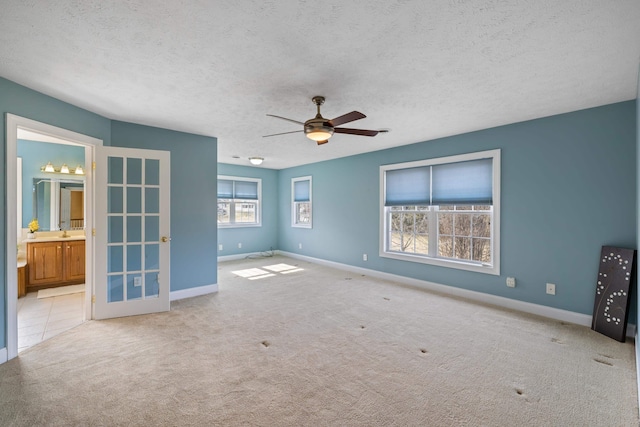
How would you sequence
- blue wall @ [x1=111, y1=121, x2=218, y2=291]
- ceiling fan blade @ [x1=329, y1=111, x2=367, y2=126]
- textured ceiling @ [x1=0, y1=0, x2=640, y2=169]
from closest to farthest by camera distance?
textured ceiling @ [x1=0, y1=0, x2=640, y2=169], ceiling fan blade @ [x1=329, y1=111, x2=367, y2=126], blue wall @ [x1=111, y1=121, x2=218, y2=291]

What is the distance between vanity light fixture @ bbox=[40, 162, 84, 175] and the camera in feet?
16.1

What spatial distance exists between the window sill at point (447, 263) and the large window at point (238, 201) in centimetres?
403

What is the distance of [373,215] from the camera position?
5.80 meters

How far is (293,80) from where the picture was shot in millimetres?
2604

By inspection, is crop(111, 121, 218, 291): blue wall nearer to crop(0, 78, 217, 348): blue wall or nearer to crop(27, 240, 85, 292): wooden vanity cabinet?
crop(0, 78, 217, 348): blue wall

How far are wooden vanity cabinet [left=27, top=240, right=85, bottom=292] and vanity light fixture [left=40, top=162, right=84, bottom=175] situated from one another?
1.30m

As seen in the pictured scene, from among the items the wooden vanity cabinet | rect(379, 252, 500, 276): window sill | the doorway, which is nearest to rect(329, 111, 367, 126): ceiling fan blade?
rect(379, 252, 500, 276): window sill

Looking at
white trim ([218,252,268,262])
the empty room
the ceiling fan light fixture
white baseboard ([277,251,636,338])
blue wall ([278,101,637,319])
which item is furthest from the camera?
white trim ([218,252,268,262])

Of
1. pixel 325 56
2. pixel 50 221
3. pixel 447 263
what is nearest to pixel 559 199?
pixel 447 263

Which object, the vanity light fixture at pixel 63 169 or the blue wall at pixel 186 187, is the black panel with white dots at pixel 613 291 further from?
the vanity light fixture at pixel 63 169

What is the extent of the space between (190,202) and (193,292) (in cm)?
143

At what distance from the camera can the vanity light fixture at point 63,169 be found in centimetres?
492

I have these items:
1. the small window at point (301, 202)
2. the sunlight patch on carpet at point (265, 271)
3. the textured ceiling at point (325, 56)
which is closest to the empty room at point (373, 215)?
the textured ceiling at point (325, 56)

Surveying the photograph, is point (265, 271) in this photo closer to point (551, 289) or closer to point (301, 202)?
point (301, 202)
